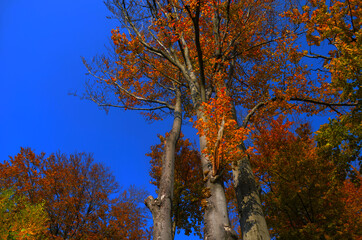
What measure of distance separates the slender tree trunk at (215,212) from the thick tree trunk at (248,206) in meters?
0.65

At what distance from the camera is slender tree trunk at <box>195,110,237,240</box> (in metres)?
4.27

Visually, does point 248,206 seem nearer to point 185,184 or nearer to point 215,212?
point 215,212

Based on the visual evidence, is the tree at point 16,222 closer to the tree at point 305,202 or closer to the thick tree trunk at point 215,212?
the thick tree trunk at point 215,212

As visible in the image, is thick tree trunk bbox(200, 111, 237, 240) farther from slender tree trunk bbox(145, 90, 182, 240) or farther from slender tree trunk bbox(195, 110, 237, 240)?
slender tree trunk bbox(145, 90, 182, 240)

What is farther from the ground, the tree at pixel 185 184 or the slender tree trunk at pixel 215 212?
the tree at pixel 185 184

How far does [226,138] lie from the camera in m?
5.11

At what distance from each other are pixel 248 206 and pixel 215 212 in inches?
43.4

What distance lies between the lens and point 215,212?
15.1 ft

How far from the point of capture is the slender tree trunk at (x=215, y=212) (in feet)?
14.0

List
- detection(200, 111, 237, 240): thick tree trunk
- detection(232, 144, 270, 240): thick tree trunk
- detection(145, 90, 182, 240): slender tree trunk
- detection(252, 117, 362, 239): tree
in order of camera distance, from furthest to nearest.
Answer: detection(252, 117, 362, 239): tree < detection(232, 144, 270, 240): thick tree trunk < detection(145, 90, 182, 240): slender tree trunk < detection(200, 111, 237, 240): thick tree trunk

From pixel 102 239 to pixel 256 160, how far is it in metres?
10.3

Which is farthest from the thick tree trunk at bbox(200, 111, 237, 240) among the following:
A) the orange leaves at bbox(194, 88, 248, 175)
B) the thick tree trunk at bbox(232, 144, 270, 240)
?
the thick tree trunk at bbox(232, 144, 270, 240)

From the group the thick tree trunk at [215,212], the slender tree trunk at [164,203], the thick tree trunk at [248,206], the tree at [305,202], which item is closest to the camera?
the thick tree trunk at [215,212]

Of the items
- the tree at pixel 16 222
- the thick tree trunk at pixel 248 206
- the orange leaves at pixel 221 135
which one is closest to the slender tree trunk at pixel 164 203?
the orange leaves at pixel 221 135
